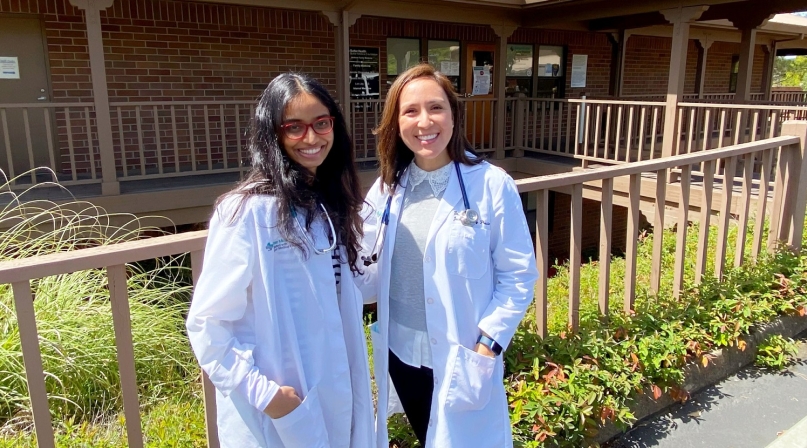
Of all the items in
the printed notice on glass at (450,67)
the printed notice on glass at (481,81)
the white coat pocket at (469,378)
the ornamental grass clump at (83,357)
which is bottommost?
the ornamental grass clump at (83,357)

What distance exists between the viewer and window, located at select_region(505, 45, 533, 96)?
1192cm

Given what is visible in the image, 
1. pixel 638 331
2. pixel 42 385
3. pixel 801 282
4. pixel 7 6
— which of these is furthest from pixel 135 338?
pixel 7 6

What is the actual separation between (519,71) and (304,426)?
37.6 ft

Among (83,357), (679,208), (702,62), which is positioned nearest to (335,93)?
(679,208)

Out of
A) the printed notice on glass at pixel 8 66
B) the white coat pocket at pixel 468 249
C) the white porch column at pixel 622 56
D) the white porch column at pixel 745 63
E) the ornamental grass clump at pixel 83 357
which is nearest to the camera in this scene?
the white coat pocket at pixel 468 249

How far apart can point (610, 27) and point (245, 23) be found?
7395 mm

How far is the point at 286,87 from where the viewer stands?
62.5 inches

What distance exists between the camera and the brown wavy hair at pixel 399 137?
1.88m

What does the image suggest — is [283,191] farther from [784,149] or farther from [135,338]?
[784,149]

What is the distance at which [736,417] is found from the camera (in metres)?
2.96

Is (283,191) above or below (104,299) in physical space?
above

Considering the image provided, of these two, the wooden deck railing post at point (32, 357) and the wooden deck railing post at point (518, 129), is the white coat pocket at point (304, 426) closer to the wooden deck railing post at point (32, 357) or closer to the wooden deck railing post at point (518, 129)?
the wooden deck railing post at point (32, 357)

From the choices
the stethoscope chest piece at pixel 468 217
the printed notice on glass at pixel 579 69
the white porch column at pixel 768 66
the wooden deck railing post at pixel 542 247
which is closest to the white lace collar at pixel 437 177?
the stethoscope chest piece at pixel 468 217

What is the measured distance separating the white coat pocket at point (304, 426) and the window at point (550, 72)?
37.8ft
